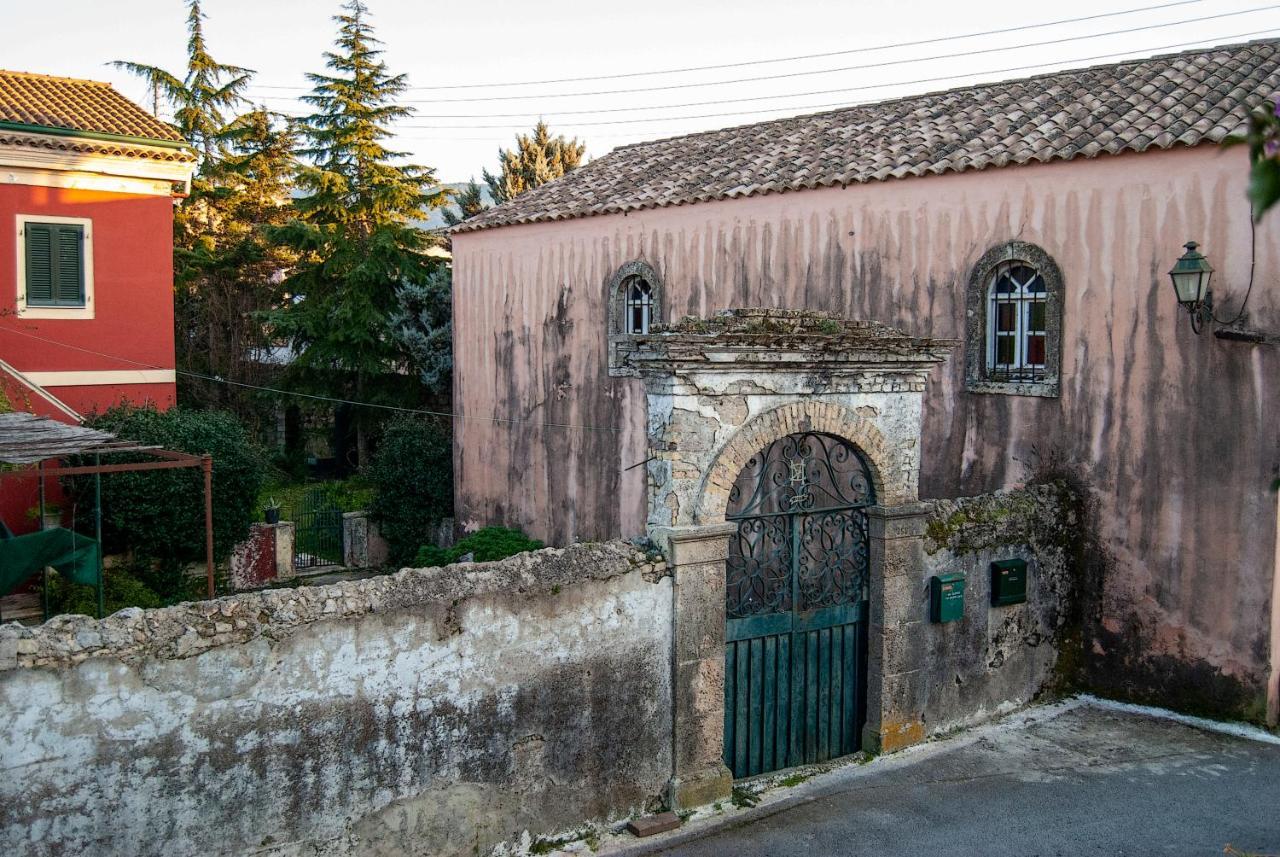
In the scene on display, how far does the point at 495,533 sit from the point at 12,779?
506 inches

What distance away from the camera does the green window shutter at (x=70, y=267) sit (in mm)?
16719

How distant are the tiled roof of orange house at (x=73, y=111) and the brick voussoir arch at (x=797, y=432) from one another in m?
13.4

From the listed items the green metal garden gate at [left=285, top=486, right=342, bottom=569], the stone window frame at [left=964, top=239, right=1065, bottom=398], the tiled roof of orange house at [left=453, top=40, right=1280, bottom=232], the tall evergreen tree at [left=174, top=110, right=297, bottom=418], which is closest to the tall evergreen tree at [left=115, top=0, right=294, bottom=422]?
the tall evergreen tree at [left=174, top=110, right=297, bottom=418]

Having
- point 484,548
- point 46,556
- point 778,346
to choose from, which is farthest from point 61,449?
point 484,548

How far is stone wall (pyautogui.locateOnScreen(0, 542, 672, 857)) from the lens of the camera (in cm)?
550

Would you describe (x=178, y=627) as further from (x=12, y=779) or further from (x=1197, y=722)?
(x=1197, y=722)

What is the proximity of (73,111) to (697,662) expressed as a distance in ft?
49.2

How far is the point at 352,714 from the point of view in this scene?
20.8 feet

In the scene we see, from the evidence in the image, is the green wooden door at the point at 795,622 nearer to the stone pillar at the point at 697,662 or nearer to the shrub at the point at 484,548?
the stone pillar at the point at 697,662

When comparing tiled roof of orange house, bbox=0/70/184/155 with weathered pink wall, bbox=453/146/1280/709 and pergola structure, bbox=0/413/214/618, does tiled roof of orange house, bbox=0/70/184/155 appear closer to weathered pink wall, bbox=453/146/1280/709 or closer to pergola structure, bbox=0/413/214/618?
pergola structure, bbox=0/413/214/618

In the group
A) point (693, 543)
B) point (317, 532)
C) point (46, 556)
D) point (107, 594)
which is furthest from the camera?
point (317, 532)

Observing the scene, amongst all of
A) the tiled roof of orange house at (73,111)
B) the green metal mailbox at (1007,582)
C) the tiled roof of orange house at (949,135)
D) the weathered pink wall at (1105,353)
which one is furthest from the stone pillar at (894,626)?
the tiled roof of orange house at (73,111)

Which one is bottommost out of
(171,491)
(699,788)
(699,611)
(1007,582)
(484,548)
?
(699,788)

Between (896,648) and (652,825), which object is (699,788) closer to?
(652,825)
